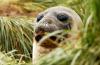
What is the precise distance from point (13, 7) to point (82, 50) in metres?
5.26

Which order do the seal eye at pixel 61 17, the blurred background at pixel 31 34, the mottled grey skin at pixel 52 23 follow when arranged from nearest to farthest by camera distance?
1. the blurred background at pixel 31 34
2. the mottled grey skin at pixel 52 23
3. the seal eye at pixel 61 17

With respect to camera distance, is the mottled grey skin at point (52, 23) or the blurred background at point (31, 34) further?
the mottled grey skin at point (52, 23)

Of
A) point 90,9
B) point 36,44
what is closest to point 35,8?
point 36,44

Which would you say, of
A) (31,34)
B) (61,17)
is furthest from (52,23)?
(31,34)

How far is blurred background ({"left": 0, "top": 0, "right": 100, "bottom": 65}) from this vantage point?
234 centimetres

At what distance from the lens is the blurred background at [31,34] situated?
2340 millimetres

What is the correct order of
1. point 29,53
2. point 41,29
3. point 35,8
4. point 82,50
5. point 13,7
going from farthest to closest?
point 13,7 < point 35,8 < point 29,53 < point 41,29 < point 82,50

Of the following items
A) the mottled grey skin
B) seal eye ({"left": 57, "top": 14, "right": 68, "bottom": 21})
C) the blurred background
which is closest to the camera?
the blurred background

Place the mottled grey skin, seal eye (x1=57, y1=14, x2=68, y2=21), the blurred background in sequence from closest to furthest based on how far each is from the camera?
the blurred background, the mottled grey skin, seal eye (x1=57, y1=14, x2=68, y2=21)

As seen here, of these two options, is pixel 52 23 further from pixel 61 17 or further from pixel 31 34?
pixel 31 34

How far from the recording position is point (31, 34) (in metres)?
6.27

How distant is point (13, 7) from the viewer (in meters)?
7.51

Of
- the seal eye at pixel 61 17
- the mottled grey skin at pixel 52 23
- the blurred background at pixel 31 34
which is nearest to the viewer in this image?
the blurred background at pixel 31 34

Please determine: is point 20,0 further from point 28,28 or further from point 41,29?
point 41,29
